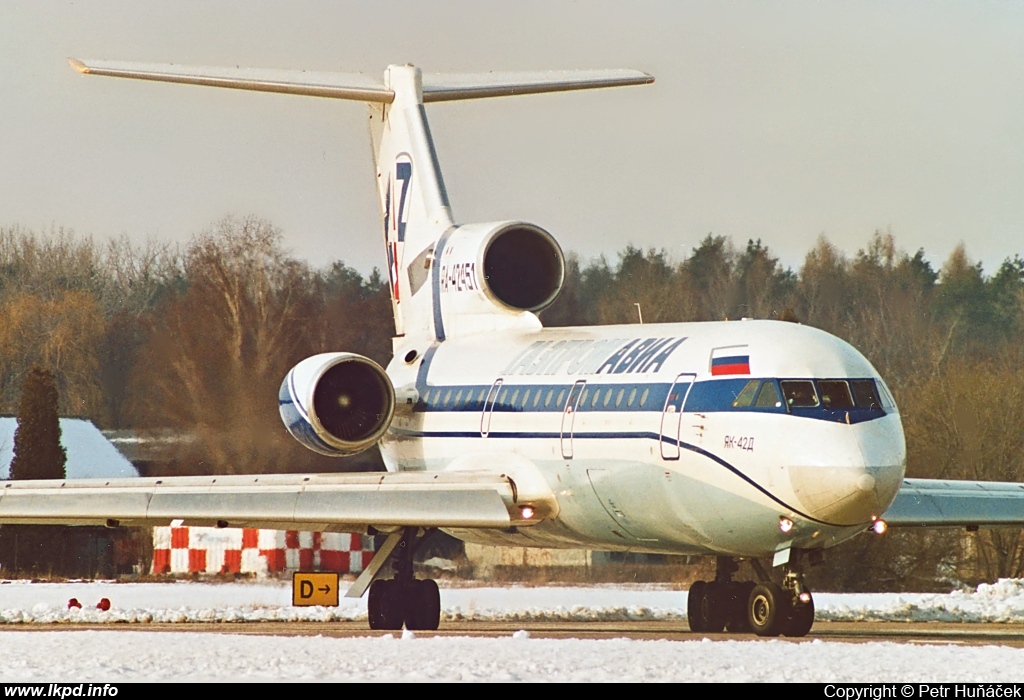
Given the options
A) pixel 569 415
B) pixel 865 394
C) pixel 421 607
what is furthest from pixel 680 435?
pixel 421 607

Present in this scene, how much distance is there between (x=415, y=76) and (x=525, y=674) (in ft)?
50.0

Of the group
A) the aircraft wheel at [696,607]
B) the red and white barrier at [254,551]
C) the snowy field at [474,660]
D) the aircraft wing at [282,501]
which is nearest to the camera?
the snowy field at [474,660]

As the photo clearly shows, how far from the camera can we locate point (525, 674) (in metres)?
11.5

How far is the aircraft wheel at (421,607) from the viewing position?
818 inches

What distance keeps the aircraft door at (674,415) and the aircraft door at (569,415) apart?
1.77 m

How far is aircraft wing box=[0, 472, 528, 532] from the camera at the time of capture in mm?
19109

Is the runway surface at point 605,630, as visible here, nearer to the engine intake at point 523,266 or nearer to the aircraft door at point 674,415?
the aircraft door at point 674,415

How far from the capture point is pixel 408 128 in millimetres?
25016

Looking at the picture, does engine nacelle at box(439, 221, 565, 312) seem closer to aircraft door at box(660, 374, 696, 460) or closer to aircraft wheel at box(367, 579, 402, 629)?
aircraft wheel at box(367, 579, 402, 629)

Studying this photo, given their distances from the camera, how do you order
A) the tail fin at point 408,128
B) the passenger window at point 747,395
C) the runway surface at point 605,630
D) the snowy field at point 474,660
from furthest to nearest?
the tail fin at point 408,128 → the runway surface at point 605,630 → the passenger window at point 747,395 → the snowy field at point 474,660

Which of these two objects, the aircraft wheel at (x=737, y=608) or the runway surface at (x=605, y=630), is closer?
the runway surface at (x=605, y=630)

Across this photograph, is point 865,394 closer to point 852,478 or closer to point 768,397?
point 768,397

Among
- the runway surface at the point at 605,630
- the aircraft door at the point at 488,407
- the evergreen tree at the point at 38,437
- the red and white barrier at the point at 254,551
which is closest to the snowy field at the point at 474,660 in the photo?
the runway surface at the point at 605,630
